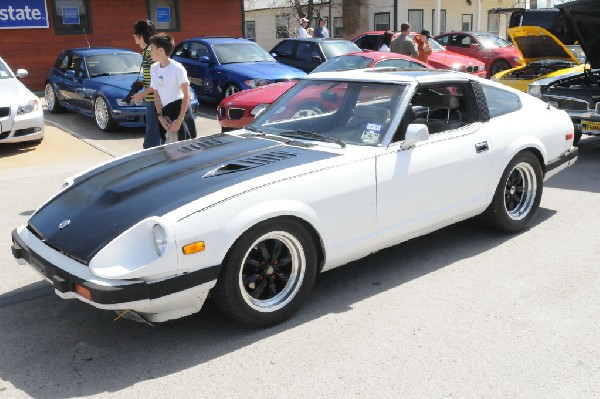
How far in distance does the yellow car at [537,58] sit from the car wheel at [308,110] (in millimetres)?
6022

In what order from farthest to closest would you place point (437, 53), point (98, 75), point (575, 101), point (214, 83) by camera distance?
1. point (437, 53)
2. point (214, 83)
3. point (98, 75)
4. point (575, 101)

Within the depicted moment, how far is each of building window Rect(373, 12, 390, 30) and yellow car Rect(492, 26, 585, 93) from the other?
2213 centimetres

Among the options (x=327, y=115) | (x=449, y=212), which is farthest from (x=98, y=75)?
(x=449, y=212)

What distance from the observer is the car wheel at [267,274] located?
11.9ft

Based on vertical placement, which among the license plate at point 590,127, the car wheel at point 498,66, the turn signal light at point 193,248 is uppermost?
the car wheel at point 498,66

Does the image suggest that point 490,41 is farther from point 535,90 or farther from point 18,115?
point 18,115

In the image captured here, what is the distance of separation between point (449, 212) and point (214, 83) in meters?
8.91

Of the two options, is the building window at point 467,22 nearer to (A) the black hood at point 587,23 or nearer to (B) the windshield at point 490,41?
(B) the windshield at point 490,41

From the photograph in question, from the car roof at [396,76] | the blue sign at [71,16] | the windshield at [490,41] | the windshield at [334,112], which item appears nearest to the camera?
the windshield at [334,112]

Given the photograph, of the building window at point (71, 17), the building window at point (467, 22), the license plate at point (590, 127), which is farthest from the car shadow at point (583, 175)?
the building window at point (467, 22)

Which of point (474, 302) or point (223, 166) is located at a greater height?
point (223, 166)

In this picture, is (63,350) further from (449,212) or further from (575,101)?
(575,101)

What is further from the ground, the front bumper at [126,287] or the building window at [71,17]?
the building window at [71,17]

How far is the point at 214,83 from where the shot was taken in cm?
1290
